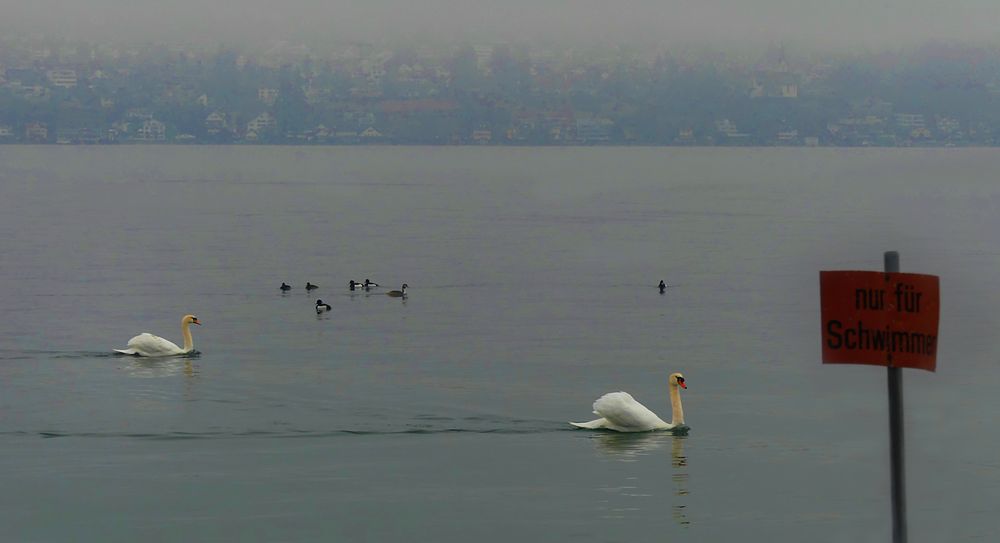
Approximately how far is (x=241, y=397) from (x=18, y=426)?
15.6 ft

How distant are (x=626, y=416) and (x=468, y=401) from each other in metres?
4.60

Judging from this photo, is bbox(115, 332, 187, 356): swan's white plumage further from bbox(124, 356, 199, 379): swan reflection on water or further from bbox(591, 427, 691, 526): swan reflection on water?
bbox(591, 427, 691, 526): swan reflection on water

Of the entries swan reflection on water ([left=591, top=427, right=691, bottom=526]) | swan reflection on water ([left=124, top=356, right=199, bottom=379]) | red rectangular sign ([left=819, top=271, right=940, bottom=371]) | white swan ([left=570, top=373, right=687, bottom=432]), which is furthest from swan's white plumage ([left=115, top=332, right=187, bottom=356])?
red rectangular sign ([left=819, top=271, right=940, bottom=371])

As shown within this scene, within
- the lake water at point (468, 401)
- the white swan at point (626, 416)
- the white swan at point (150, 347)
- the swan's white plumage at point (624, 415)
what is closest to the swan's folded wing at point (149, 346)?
the white swan at point (150, 347)

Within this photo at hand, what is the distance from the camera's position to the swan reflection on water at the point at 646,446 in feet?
80.1

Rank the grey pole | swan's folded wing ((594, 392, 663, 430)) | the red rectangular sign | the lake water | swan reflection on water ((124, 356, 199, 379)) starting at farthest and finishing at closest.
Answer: swan reflection on water ((124, 356, 199, 379)) < swan's folded wing ((594, 392, 663, 430)) < the lake water < the grey pole < the red rectangular sign

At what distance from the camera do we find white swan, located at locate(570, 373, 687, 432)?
2770 cm

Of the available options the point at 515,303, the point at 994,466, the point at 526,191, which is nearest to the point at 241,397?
the point at 994,466

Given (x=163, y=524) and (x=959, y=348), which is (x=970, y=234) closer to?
(x=959, y=348)

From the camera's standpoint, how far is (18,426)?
2838 cm

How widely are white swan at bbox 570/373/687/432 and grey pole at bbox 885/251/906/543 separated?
1716cm

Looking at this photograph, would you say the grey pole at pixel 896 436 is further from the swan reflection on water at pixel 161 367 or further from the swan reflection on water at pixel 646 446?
the swan reflection on water at pixel 161 367

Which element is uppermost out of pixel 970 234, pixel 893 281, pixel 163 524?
pixel 970 234

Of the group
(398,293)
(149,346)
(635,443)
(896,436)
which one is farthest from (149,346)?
(896,436)
